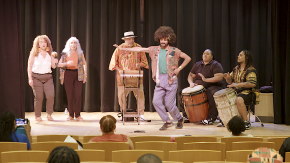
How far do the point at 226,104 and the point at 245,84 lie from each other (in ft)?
1.63

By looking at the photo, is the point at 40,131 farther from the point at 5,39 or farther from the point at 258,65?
the point at 258,65

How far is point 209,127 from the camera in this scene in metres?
5.66

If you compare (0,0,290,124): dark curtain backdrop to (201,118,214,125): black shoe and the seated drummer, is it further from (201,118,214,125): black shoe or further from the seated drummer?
(201,118,214,125): black shoe

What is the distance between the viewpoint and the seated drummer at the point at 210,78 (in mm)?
5977

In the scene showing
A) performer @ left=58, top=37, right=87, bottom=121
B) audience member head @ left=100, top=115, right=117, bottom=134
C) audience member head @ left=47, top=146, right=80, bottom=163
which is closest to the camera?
audience member head @ left=47, top=146, right=80, bottom=163

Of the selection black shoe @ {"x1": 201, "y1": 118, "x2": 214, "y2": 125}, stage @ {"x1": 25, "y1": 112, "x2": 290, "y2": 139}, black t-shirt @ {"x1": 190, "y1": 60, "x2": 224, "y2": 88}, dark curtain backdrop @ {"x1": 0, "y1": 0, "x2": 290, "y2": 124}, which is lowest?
stage @ {"x1": 25, "y1": 112, "x2": 290, "y2": 139}

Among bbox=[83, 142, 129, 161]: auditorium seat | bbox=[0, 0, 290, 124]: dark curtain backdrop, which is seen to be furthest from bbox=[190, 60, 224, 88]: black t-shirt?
bbox=[83, 142, 129, 161]: auditorium seat

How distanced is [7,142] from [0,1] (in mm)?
3142

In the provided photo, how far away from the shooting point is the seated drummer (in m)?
5.98

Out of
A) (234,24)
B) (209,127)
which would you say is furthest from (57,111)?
(234,24)

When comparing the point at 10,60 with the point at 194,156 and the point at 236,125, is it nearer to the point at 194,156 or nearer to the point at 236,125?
the point at 236,125

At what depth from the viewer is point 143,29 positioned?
7.87 meters

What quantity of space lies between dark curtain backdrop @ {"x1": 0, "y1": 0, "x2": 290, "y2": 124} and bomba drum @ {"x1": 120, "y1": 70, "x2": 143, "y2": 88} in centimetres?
168

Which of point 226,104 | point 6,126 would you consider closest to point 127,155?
point 6,126
